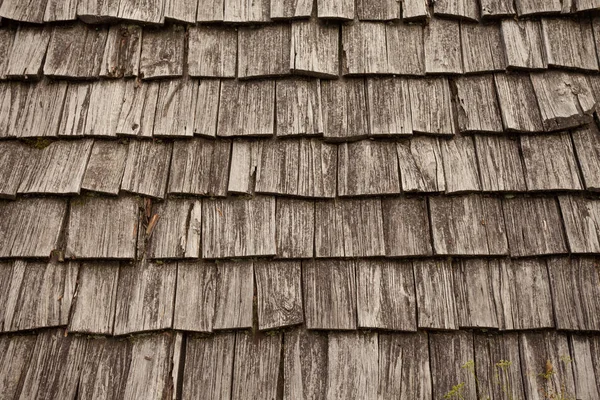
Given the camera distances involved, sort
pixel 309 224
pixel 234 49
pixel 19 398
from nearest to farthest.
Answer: pixel 19 398
pixel 309 224
pixel 234 49

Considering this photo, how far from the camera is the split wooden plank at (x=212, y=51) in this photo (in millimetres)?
2203

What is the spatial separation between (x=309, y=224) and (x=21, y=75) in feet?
5.41

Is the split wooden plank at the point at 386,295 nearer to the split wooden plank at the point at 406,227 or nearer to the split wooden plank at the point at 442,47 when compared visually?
the split wooden plank at the point at 406,227

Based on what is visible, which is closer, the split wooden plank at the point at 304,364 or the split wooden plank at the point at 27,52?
the split wooden plank at the point at 304,364

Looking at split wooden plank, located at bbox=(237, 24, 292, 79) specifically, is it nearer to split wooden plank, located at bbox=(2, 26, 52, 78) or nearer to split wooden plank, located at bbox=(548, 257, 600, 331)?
split wooden plank, located at bbox=(2, 26, 52, 78)

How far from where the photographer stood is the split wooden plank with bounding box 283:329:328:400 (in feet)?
6.18

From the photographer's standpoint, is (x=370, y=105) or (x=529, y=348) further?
(x=370, y=105)

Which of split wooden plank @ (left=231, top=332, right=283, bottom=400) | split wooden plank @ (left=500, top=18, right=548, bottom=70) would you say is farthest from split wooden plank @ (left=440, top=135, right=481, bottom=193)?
split wooden plank @ (left=231, top=332, right=283, bottom=400)

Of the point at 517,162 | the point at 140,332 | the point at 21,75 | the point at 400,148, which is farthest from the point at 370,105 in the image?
the point at 21,75

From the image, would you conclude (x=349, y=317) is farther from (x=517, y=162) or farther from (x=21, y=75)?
(x=21, y=75)

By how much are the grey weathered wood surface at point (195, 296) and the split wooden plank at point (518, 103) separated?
1571 mm

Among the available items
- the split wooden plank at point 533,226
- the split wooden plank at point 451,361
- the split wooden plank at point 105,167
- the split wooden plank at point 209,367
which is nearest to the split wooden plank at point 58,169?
the split wooden plank at point 105,167

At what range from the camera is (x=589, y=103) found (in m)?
A: 2.11

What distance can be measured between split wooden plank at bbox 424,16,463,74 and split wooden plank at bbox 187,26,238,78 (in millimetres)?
975
